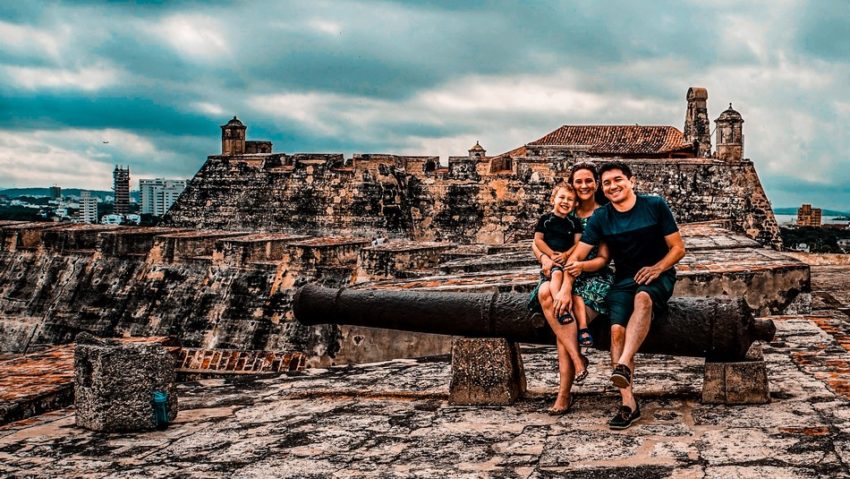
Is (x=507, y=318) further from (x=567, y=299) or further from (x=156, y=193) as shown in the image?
(x=156, y=193)

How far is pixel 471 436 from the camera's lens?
188 inches

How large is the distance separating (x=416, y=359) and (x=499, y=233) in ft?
50.0

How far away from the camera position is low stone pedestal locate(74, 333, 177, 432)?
529 cm

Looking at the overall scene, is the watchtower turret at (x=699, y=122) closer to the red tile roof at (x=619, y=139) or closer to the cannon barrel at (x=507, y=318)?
the red tile roof at (x=619, y=139)

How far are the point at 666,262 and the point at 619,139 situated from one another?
102 feet

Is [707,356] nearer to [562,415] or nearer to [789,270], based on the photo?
[562,415]

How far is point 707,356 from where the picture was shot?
505 centimetres

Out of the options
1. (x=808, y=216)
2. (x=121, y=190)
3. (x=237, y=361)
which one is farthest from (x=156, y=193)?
(x=237, y=361)

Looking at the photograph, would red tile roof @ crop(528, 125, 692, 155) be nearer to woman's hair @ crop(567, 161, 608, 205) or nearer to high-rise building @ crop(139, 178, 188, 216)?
woman's hair @ crop(567, 161, 608, 205)

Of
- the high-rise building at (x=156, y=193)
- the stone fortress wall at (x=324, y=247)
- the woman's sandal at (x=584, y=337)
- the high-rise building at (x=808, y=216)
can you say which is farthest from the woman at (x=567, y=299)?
the high-rise building at (x=156, y=193)

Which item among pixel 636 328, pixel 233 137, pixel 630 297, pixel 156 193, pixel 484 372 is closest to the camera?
pixel 636 328

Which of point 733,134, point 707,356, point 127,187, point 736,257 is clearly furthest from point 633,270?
point 127,187

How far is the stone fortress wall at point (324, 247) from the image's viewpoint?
30.1 feet

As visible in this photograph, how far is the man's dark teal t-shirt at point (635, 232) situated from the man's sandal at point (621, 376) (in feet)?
1.89
